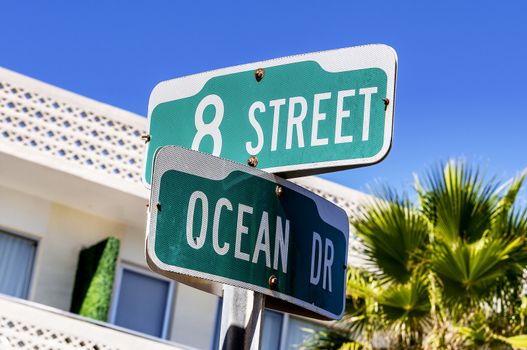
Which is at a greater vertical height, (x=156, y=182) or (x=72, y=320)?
(x=72, y=320)

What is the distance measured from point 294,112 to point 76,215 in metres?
12.3

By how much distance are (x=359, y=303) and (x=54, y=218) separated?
452 cm

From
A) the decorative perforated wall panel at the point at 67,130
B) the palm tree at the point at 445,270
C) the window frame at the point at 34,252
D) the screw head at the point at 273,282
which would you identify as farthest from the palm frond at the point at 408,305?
the screw head at the point at 273,282

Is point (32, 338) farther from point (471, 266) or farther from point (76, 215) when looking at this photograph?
point (471, 266)

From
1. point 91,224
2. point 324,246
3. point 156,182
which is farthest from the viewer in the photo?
point 91,224

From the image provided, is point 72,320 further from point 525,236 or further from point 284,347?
point 525,236

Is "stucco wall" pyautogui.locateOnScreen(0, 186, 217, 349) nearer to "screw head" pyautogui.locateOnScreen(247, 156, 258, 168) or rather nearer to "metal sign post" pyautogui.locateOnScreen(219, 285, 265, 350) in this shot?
"screw head" pyautogui.locateOnScreen(247, 156, 258, 168)

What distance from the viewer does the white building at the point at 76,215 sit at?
1455cm

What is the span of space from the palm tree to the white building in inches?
119

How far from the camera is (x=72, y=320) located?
13.8m

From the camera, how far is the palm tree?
502 inches

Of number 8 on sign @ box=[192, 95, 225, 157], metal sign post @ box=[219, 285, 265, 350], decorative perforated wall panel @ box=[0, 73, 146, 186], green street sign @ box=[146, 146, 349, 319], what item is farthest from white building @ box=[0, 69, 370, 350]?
metal sign post @ box=[219, 285, 265, 350]

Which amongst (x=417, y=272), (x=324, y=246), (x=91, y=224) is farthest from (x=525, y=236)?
(x=324, y=246)

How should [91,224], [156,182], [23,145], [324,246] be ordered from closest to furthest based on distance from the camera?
[156,182] < [324,246] < [23,145] < [91,224]
